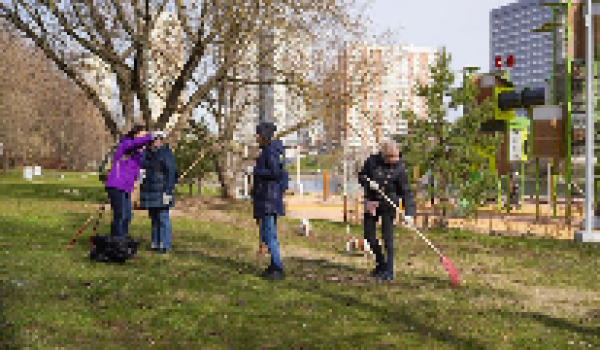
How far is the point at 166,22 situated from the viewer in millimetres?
20781

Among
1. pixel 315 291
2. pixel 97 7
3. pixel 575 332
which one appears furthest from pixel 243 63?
pixel 575 332

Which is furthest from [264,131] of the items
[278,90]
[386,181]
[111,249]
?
[278,90]

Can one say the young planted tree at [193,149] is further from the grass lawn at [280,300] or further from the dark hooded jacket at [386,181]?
the dark hooded jacket at [386,181]

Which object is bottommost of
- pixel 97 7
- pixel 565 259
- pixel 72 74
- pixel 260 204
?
pixel 565 259

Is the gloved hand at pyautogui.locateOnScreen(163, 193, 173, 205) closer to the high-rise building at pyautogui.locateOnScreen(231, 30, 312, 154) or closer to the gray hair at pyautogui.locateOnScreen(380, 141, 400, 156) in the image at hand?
the gray hair at pyautogui.locateOnScreen(380, 141, 400, 156)

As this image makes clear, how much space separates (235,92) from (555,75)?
1187 centimetres

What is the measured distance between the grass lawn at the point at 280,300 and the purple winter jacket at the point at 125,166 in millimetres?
1132

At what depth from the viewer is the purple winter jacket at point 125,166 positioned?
29.9ft

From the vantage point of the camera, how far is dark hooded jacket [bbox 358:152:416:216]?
8695 mm

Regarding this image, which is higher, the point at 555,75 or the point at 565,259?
the point at 555,75

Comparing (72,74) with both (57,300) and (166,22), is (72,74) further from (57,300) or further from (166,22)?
(57,300)

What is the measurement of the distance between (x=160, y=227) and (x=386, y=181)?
3.80 metres

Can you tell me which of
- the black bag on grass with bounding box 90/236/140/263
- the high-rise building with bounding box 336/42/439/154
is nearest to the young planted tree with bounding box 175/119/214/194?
the high-rise building with bounding box 336/42/439/154

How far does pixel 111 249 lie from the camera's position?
28.8 feet
